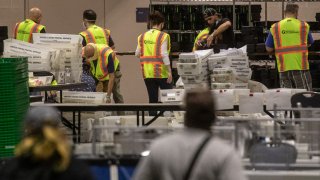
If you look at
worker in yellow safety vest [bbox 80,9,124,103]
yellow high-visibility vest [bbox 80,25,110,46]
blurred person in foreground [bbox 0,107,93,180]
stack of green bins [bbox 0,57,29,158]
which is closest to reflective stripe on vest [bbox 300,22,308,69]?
worker in yellow safety vest [bbox 80,9,124,103]

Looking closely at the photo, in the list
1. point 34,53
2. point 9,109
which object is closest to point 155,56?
point 34,53

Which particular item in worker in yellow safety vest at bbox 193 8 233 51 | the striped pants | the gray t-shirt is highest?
worker in yellow safety vest at bbox 193 8 233 51

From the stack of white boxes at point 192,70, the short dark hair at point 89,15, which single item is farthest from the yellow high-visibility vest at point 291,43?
the short dark hair at point 89,15

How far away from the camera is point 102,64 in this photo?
550 inches

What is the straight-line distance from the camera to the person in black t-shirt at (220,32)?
13453mm

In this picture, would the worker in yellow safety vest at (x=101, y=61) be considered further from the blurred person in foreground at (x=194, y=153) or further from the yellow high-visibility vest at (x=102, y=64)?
the blurred person in foreground at (x=194, y=153)

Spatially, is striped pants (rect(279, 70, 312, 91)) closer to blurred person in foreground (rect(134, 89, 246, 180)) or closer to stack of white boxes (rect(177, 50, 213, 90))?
stack of white boxes (rect(177, 50, 213, 90))

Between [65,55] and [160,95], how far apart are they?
4.64 ft

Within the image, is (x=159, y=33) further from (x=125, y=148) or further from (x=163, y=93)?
(x=125, y=148)

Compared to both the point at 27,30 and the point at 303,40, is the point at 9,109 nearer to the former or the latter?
the point at 303,40

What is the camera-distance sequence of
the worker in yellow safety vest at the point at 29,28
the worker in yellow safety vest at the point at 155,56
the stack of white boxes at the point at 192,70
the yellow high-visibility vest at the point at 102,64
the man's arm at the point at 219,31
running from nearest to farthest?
1. the stack of white boxes at the point at 192,70
2. the man's arm at the point at 219,31
3. the yellow high-visibility vest at the point at 102,64
4. the worker in yellow safety vest at the point at 155,56
5. the worker in yellow safety vest at the point at 29,28

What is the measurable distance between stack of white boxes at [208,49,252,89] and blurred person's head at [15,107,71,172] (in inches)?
271

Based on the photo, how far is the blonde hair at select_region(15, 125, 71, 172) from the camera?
183 inches

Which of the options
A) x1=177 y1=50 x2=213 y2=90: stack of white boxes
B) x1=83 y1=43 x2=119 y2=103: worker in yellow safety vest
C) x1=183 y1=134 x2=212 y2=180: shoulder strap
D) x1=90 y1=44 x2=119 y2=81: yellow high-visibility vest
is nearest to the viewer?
x1=183 y1=134 x2=212 y2=180: shoulder strap
